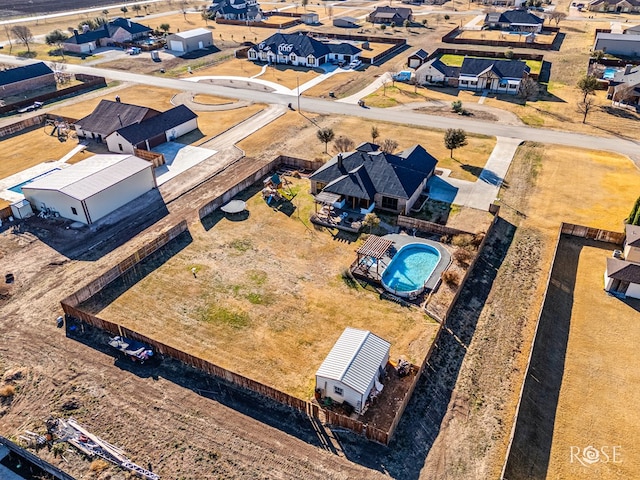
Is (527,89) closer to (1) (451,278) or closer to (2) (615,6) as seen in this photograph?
(1) (451,278)

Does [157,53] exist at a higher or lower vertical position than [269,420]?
higher

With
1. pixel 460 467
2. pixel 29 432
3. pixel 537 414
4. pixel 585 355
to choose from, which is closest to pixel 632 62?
pixel 585 355

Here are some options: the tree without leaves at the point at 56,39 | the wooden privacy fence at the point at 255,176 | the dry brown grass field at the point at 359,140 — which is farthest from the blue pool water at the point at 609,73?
the tree without leaves at the point at 56,39

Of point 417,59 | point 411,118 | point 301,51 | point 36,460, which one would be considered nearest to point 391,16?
point 417,59

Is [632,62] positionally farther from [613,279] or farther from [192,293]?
[192,293]

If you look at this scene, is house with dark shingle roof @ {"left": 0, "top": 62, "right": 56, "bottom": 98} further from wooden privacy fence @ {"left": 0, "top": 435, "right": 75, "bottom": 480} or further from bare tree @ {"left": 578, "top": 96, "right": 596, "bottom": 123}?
bare tree @ {"left": 578, "top": 96, "right": 596, "bottom": 123}

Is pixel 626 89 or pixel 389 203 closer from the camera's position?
pixel 389 203
